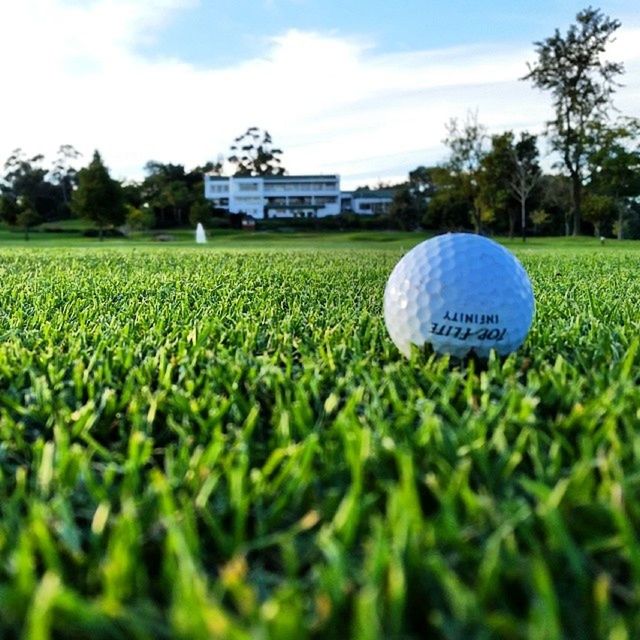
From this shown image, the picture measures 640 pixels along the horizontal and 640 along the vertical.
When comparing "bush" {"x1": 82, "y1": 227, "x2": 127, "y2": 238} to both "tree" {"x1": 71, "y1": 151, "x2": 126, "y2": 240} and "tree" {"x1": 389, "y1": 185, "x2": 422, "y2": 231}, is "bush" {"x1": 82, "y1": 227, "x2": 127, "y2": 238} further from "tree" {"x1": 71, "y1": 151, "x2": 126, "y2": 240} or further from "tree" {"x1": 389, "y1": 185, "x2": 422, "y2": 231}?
"tree" {"x1": 389, "y1": 185, "x2": 422, "y2": 231}

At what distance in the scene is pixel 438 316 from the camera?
98.2 inches

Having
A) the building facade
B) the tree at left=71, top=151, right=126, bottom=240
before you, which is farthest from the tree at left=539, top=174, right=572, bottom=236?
the building facade

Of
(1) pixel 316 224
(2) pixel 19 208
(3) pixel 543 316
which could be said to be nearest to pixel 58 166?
(2) pixel 19 208

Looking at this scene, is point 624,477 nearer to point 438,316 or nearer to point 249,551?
point 249,551

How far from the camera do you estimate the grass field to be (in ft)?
2.83

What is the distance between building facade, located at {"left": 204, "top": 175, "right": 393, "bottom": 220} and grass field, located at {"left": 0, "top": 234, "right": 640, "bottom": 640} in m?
88.3

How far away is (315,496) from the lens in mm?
1229

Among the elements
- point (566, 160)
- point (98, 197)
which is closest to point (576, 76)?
point (566, 160)

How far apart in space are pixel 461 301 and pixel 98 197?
45.8 m

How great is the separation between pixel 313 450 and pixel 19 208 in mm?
64802

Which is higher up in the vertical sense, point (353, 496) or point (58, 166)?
point (58, 166)

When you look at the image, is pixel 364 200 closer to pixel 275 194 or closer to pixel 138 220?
pixel 275 194

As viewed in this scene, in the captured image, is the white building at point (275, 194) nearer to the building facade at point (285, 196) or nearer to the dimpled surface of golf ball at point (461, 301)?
the building facade at point (285, 196)

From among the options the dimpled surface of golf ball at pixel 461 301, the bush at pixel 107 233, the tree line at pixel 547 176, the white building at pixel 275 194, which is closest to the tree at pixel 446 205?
the tree line at pixel 547 176
